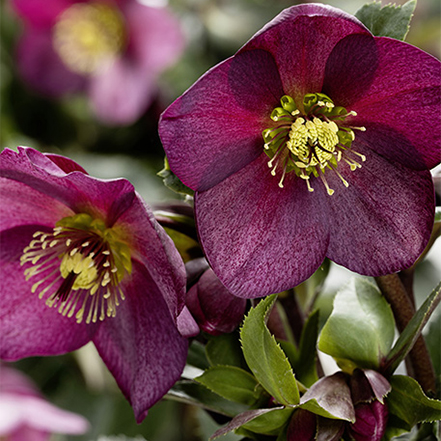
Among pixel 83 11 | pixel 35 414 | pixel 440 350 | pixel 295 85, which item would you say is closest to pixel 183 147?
pixel 295 85

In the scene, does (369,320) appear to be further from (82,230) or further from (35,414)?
(35,414)

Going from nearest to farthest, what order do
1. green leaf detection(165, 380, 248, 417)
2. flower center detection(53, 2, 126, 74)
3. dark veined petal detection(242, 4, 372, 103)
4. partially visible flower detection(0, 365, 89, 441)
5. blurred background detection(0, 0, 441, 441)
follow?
dark veined petal detection(242, 4, 372, 103), green leaf detection(165, 380, 248, 417), partially visible flower detection(0, 365, 89, 441), blurred background detection(0, 0, 441, 441), flower center detection(53, 2, 126, 74)

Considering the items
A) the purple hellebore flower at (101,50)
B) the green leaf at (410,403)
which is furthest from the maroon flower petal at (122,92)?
the green leaf at (410,403)

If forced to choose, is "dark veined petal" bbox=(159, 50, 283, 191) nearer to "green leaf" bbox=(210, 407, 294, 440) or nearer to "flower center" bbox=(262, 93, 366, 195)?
"flower center" bbox=(262, 93, 366, 195)

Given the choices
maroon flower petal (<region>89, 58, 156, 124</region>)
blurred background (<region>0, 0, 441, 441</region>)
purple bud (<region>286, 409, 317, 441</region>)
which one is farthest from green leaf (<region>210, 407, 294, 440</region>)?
maroon flower petal (<region>89, 58, 156, 124</region>)

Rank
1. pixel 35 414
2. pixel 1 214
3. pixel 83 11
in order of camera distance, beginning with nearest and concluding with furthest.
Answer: pixel 1 214
pixel 35 414
pixel 83 11

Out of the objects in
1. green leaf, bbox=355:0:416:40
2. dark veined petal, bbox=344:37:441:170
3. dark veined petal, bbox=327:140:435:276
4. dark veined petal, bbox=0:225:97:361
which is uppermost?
green leaf, bbox=355:0:416:40
